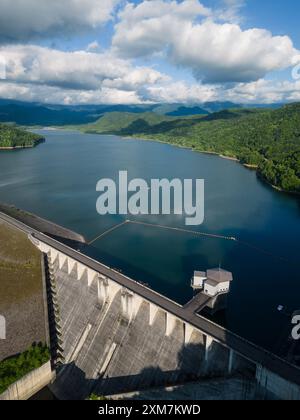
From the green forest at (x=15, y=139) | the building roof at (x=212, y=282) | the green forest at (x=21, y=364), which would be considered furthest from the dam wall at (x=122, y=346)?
the green forest at (x=15, y=139)

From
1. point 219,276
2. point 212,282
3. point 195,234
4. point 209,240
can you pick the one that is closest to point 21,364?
point 212,282

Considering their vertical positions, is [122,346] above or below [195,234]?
below

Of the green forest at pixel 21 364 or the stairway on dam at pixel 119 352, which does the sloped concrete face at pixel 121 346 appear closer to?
the stairway on dam at pixel 119 352

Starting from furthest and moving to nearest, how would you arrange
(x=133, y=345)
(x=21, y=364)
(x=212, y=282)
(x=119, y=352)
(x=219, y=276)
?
(x=219, y=276), (x=212, y=282), (x=119, y=352), (x=133, y=345), (x=21, y=364)

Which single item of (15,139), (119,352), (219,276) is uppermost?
(15,139)

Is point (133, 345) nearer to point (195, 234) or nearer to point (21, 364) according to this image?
point (21, 364)

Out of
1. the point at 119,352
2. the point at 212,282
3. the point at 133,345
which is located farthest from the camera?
the point at 212,282

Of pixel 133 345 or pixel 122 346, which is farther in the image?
pixel 122 346
